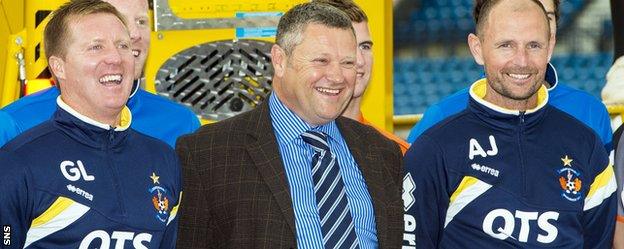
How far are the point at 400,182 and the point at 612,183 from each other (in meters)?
0.74

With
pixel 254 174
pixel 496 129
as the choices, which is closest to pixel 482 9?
pixel 496 129

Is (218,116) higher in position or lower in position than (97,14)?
lower

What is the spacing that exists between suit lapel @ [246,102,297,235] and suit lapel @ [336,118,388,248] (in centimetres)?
28

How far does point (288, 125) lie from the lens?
504cm

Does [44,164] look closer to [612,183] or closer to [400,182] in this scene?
[400,182]

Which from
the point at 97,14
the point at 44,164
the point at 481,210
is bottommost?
the point at 481,210

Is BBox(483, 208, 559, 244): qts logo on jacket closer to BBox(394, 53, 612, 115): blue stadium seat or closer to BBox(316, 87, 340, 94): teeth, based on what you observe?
BBox(316, 87, 340, 94): teeth

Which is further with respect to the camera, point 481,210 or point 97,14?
point 481,210

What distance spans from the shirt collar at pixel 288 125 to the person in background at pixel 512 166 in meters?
0.35

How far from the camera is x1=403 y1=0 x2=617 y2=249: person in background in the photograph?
16.8 ft

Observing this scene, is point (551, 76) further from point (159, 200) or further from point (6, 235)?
point (6, 235)

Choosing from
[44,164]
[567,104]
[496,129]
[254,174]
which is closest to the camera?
[44,164]

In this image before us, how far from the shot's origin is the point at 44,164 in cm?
453

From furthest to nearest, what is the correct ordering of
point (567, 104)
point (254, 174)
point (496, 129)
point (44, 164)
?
1. point (567, 104)
2. point (496, 129)
3. point (254, 174)
4. point (44, 164)
